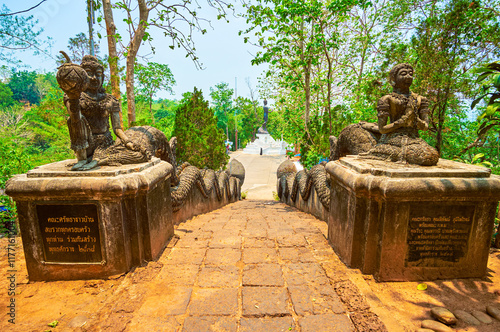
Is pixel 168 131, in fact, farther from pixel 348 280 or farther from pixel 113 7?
pixel 348 280

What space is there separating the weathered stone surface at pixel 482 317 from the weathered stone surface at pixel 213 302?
1908mm

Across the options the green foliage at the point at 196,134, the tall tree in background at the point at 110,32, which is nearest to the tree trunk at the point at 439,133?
the green foliage at the point at 196,134

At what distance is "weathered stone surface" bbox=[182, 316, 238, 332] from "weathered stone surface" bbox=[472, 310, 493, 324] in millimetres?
1896

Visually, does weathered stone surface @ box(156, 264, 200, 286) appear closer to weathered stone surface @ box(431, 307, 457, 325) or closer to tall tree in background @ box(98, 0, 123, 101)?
weathered stone surface @ box(431, 307, 457, 325)

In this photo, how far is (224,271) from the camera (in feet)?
9.00

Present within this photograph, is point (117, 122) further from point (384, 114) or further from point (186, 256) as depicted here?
point (384, 114)

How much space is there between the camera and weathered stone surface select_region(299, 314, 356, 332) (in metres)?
1.95

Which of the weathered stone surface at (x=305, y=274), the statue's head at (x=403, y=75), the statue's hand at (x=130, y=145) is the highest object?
the statue's head at (x=403, y=75)

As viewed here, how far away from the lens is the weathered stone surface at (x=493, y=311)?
2070 millimetres

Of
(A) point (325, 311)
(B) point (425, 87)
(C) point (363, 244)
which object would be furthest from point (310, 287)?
(B) point (425, 87)

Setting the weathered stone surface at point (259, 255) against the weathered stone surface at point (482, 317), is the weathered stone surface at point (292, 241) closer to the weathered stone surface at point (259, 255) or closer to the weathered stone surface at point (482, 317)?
the weathered stone surface at point (259, 255)

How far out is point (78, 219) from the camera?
256 cm

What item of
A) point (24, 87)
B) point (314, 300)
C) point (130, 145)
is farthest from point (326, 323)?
point (24, 87)

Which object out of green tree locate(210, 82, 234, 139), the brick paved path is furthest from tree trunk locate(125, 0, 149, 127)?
green tree locate(210, 82, 234, 139)
